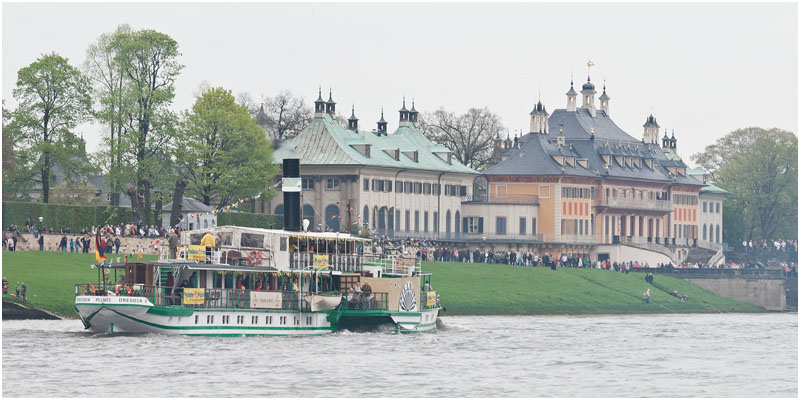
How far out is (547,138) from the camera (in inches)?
→ 6289

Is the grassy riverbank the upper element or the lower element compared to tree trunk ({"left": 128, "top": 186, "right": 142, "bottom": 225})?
lower

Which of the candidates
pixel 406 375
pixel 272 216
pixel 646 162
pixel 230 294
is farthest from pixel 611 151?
pixel 406 375

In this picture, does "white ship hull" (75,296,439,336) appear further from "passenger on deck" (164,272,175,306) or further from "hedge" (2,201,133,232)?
"hedge" (2,201,133,232)

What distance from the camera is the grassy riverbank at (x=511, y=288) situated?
289ft

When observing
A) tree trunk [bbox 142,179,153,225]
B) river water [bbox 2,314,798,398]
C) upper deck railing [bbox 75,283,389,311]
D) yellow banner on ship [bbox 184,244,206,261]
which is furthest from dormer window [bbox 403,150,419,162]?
yellow banner on ship [bbox 184,244,206,261]

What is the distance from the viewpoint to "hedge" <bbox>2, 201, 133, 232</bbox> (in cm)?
10356

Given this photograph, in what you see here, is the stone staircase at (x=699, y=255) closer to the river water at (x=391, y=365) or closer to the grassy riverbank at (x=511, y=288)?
the grassy riverbank at (x=511, y=288)

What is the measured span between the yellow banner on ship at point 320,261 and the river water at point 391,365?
2924mm

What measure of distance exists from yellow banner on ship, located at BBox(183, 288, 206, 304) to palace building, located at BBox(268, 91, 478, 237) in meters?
61.6

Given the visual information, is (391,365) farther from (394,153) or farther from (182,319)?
(394,153)

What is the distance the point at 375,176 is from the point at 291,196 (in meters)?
60.9

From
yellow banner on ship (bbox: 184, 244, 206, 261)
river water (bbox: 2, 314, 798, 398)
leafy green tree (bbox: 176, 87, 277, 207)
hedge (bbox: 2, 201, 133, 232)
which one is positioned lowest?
river water (bbox: 2, 314, 798, 398)

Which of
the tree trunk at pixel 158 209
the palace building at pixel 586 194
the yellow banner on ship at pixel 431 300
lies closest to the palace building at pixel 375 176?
the palace building at pixel 586 194

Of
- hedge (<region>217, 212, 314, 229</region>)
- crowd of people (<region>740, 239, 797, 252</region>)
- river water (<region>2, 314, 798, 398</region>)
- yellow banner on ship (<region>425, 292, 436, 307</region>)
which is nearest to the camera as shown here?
river water (<region>2, 314, 798, 398</region>)
